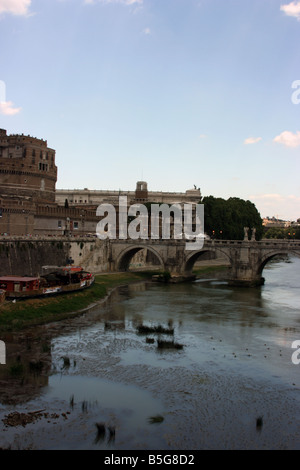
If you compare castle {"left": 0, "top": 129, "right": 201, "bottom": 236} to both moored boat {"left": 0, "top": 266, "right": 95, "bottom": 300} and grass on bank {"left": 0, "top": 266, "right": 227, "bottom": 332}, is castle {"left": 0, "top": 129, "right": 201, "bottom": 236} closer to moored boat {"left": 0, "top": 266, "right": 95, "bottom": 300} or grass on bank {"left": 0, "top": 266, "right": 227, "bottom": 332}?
moored boat {"left": 0, "top": 266, "right": 95, "bottom": 300}

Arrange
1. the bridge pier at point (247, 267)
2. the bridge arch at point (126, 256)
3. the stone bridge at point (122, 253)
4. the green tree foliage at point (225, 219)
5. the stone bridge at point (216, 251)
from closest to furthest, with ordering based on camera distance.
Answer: the stone bridge at point (122, 253), the stone bridge at point (216, 251), the bridge pier at point (247, 267), the bridge arch at point (126, 256), the green tree foliage at point (225, 219)

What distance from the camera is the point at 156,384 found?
2698 cm

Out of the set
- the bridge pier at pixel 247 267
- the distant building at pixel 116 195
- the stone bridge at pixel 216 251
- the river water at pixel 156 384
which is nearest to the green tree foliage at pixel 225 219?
the stone bridge at pixel 216 251

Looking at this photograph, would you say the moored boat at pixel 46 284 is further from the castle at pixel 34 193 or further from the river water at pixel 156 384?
the castle at pixel 34 193

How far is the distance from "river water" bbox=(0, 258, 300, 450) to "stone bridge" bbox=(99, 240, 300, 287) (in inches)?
866

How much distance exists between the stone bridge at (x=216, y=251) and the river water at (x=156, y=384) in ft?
72.2

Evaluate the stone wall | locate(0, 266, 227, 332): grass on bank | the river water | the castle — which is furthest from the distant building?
the river water

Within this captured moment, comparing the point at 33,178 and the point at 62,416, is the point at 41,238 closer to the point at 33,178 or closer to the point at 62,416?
the point at 33,178

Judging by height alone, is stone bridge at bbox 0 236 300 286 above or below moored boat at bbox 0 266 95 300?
above

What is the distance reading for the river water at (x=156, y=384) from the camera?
2109 centimetres

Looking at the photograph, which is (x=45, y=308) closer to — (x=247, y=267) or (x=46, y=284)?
(x=46, y=284)

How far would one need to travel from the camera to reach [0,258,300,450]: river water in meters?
21.1

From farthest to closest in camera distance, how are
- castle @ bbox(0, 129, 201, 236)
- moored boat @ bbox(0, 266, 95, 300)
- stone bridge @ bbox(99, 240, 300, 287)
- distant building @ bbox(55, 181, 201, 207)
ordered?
1. distant building @ bbox(55, 181, 201, 207)
2. castle @ bbox(0, 129, 201, 236)
3. stone bridge @ bbox(99, 240, 300, 287)
4. moored boat @ bbox(0, 266, 95, 300)
